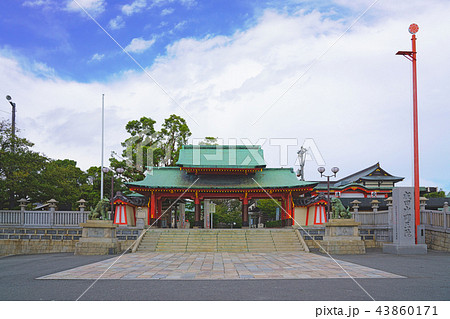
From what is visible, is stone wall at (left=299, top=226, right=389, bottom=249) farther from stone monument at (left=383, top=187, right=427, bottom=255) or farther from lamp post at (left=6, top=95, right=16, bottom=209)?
lamp post at (left=6, top=95, right=16, bottom=209)

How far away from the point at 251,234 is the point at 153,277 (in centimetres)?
1197

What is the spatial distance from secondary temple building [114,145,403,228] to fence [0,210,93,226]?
2754mm

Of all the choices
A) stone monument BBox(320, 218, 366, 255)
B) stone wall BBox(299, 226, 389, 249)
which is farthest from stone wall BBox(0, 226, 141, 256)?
stone monument BBox(320, 218, 366, 255)

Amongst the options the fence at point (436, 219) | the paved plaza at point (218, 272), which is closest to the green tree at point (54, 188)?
the paved plaza at point (218, 272)

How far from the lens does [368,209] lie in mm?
34062

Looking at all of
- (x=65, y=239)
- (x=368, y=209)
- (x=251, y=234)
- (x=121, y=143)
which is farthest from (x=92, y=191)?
(x=368, y=209)

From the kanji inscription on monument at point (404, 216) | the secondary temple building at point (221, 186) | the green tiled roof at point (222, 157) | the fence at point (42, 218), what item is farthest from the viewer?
the green tiled roof at point (222, 157)

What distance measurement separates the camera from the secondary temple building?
2508 cm

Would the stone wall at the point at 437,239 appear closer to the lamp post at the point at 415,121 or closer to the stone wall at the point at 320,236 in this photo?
the lamp post at the point at 415,121

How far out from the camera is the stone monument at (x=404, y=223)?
666 inches

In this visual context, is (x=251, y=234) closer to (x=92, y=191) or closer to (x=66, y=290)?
(x=66, y=290)

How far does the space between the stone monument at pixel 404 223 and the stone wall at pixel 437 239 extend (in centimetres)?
174

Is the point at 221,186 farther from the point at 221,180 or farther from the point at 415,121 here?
the point at 415,121

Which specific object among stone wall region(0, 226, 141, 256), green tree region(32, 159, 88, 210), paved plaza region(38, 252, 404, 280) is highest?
green tree region(32, 159, 88, 210)
